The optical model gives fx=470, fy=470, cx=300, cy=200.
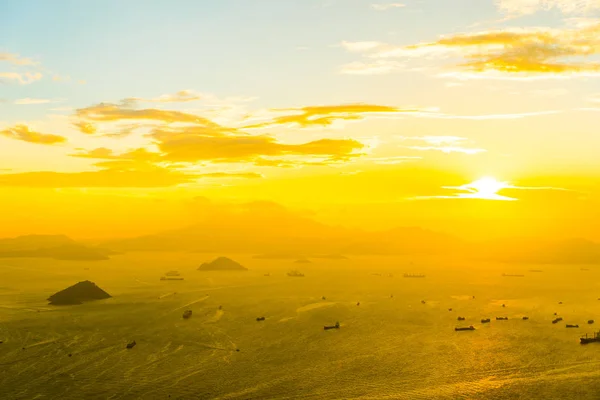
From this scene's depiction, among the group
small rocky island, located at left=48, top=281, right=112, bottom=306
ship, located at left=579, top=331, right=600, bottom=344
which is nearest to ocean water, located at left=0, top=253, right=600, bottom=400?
ship, located at left=579, top=331, right=600, bottom=344

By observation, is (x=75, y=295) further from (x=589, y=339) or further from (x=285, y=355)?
(x=589, y=339)

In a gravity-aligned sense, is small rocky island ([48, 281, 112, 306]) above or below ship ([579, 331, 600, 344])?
above

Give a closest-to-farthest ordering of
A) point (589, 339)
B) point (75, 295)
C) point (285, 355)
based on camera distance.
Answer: point (285, 355), point (589, 339), point (75, 295)

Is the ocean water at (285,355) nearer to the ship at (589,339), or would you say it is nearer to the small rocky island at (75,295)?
the ship at (589,339)

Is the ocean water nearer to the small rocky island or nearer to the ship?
the ship

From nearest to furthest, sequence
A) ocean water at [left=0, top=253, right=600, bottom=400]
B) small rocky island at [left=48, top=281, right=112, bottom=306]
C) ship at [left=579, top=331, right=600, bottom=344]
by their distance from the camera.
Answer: ocean water at [left=0, top=253, right=600, bottom=400] → ship at [left=579, top=331, right=600, bottom=344] → small rocky island at [left=48, top=281, right=112, bottom=306]

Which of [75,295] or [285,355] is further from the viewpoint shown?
[75,295]

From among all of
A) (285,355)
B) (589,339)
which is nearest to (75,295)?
(285,355)

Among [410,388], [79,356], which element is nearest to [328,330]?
[410,388]
